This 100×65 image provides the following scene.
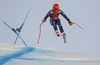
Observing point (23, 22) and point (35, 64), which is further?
point (23, 22)

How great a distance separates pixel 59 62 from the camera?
1.65 m

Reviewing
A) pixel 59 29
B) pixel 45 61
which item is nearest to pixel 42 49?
pixel 59 29

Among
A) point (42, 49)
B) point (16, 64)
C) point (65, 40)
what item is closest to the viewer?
point (16, 64)

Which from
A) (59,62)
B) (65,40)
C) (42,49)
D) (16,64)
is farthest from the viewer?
(42,49)

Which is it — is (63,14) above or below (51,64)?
above

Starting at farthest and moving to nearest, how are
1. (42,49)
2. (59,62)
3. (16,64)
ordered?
(42,49) → (59,62) → (16,64)

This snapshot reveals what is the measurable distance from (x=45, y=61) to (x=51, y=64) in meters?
0.06

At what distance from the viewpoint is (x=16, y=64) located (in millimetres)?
1551

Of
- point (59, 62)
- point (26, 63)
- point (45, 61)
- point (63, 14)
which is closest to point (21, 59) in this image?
point (26, 63)

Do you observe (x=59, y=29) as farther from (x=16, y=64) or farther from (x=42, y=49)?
(x=16, y=64)

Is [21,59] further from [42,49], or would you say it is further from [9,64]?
[42,49]

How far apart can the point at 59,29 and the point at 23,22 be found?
1.65 ft

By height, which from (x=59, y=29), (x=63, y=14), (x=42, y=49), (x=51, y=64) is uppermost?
(x=63, y=14)

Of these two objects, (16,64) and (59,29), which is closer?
(16,64)
